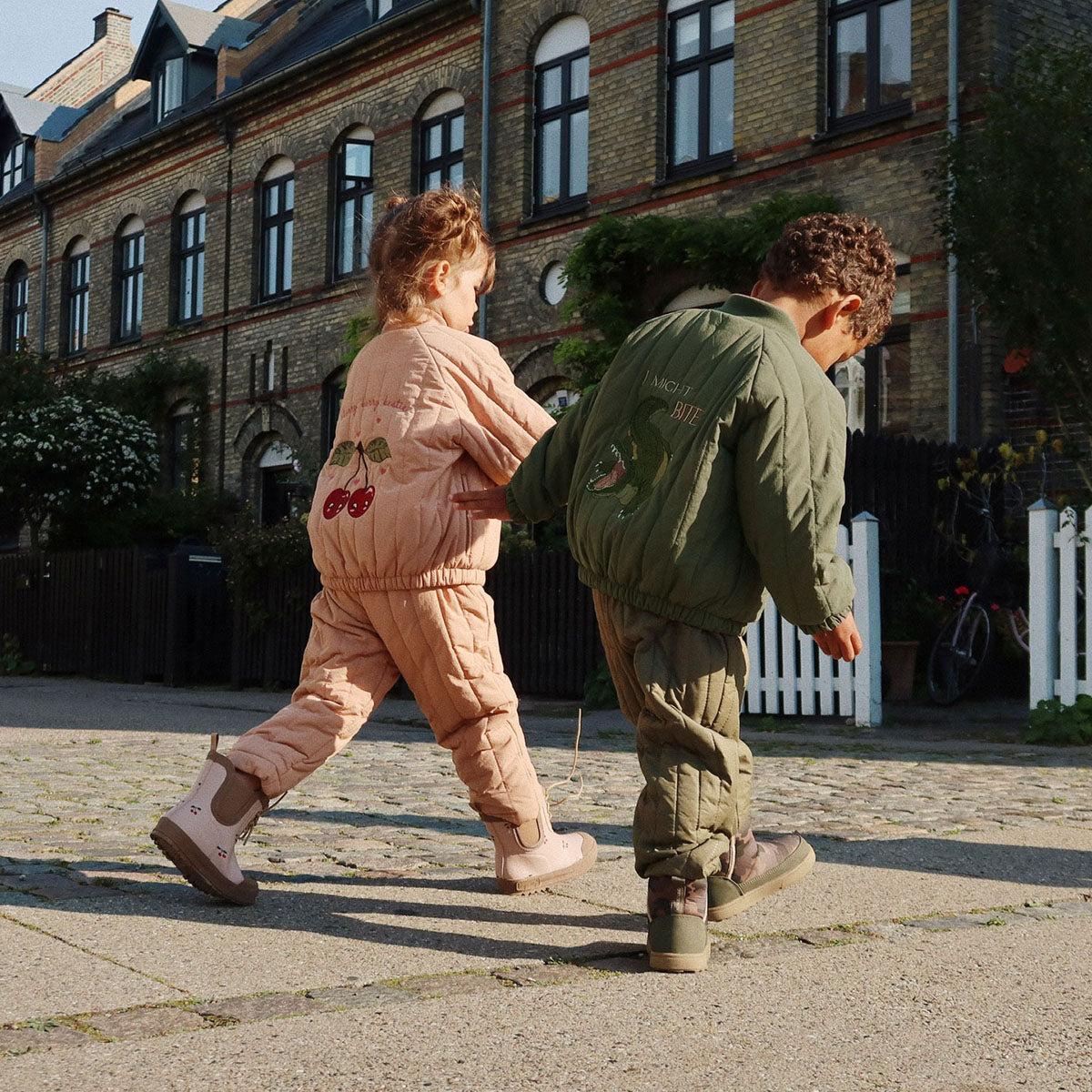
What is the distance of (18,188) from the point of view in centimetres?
2934

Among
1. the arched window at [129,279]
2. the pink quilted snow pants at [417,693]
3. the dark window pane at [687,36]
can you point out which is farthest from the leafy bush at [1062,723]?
the arched window at [129,279]

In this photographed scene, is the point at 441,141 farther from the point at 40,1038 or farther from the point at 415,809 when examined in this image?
the point at 40,1038

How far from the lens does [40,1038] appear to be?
244cm

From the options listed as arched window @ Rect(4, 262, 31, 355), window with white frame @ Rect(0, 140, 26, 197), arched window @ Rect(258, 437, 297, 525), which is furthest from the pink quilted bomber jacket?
window with white frame @ Rect(0, 140, 26, 197)

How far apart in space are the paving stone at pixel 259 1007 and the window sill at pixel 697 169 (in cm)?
1414

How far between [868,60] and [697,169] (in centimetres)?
227

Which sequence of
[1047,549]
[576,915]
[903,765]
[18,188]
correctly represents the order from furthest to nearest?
1. [18,188]
2. [1047,549]
3. [903,765]
4. [576,915]

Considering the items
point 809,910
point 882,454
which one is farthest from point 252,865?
point 882,454

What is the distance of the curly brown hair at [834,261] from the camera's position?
322cm

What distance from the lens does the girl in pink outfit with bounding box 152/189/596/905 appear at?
11.7 ft

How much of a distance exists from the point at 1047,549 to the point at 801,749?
2.02 metres

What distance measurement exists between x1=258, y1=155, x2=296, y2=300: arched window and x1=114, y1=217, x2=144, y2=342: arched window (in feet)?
12.0

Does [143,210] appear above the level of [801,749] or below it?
above

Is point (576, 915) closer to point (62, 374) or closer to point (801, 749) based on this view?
point (801, 749)
